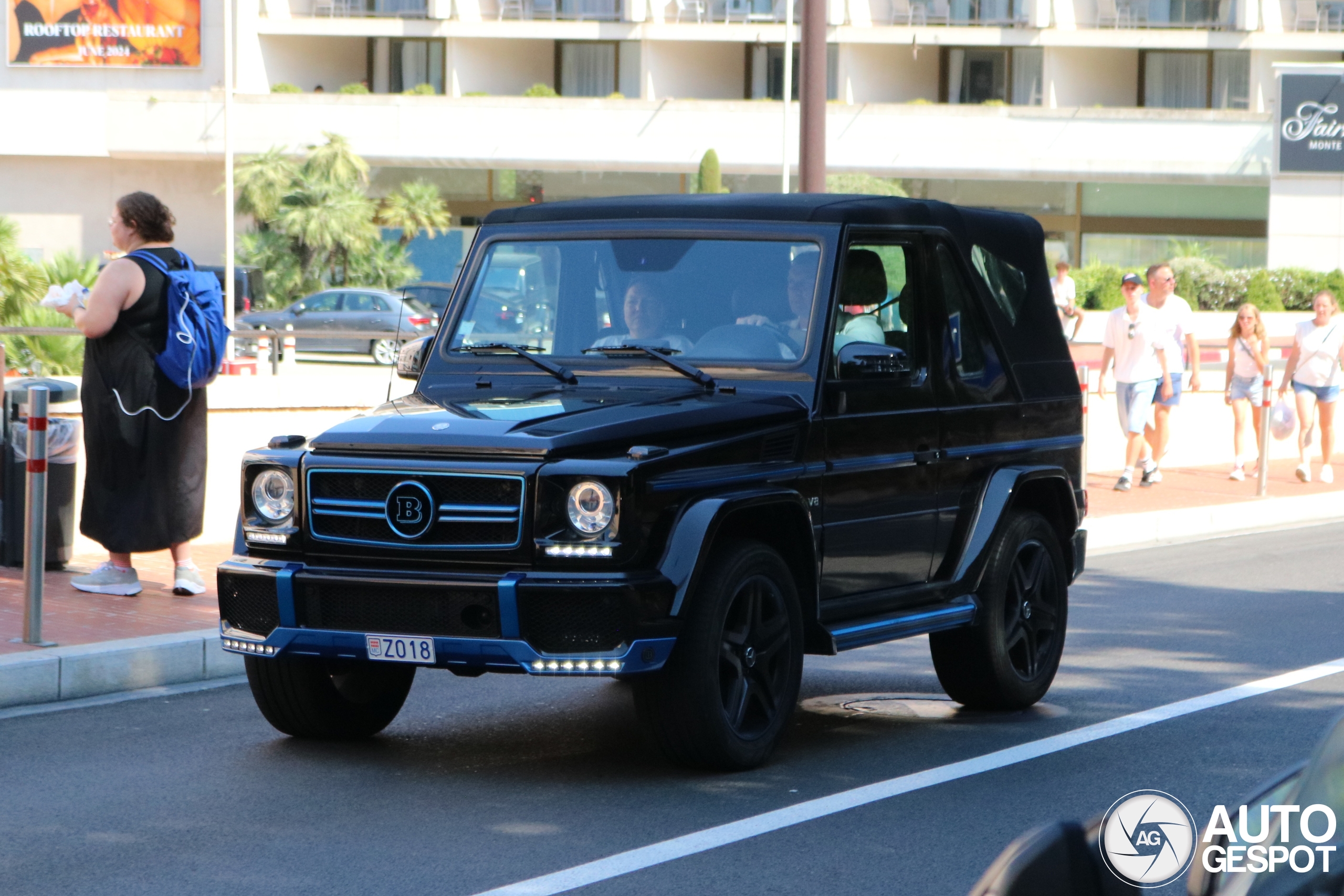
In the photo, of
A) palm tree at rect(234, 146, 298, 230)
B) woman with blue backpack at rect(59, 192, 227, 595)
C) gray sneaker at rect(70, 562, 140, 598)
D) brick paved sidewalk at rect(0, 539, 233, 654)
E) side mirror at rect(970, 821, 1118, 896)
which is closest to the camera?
side mirror at rect(970, 821, 1118, 896)

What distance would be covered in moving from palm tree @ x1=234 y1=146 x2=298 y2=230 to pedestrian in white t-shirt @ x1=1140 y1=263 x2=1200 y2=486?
41497 millimetres

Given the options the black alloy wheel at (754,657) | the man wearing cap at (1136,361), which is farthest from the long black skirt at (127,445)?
the man wearing cap at (1136,361)

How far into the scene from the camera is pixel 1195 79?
5878 centimetres

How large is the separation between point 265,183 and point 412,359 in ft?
161

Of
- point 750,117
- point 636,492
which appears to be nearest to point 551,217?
point 636,492

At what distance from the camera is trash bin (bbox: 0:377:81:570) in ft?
33.0

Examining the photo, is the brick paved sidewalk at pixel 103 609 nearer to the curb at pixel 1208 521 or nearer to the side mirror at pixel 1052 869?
the side mirror at pixel 1052 869

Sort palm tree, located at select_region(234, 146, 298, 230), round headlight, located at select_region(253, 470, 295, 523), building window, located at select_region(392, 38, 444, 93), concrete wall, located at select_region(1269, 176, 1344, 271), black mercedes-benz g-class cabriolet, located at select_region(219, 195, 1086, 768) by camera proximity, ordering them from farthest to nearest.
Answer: building window, located at select_region(392, 38, 444, 93)
palm tree, located at select_region(234, 146, 298, 230)
concrete wall, located at select_region(1269, 176, 1344, 271)
round headlight, located at select_region(253, 470, 295, 523)
black mercedes-benz g-class cabriolet, located at select_region(219, 195, 1086, 768)

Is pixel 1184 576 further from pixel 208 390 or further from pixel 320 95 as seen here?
pixel 320 95

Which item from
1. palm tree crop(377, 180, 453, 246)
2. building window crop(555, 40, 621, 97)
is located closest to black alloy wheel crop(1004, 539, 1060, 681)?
palm tree crop(377, 180, 453, 246)

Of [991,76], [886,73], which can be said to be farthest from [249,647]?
[991,76]

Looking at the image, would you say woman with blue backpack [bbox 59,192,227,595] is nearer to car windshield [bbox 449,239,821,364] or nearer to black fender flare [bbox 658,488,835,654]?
car windshield [bbox 449,239,821,364]

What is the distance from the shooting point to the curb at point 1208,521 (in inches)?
544

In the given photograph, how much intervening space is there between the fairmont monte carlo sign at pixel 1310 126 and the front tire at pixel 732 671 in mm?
49461
